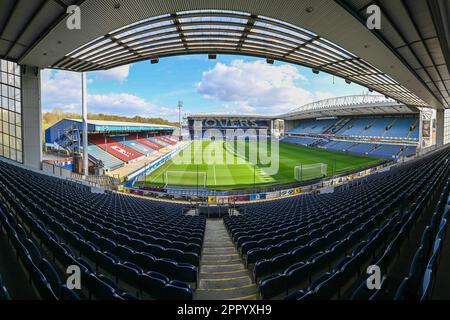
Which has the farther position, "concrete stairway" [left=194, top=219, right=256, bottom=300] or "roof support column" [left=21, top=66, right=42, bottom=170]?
"roof support column" [left=21, top=66, right=42, bottom=170]

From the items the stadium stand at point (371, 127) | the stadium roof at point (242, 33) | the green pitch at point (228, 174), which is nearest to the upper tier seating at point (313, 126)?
the stadium stand at point (371, 127)

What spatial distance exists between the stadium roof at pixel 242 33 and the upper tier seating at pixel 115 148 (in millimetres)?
20063

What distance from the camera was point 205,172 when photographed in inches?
1352

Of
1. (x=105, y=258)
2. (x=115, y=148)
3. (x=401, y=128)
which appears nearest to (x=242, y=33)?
(x=105, y=258)

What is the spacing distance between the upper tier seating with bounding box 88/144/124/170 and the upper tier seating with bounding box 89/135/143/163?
146cm

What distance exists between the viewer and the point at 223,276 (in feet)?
16.9

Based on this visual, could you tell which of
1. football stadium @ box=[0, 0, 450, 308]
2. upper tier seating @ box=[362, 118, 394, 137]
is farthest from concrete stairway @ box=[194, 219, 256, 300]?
upper tier seating @ box=[362, 118, 394, 137]

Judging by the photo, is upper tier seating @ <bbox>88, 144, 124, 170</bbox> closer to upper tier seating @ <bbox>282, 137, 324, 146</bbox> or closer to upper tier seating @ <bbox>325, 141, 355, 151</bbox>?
upper tier seating @ <bbox>325, 141, 355, 151</bbox>

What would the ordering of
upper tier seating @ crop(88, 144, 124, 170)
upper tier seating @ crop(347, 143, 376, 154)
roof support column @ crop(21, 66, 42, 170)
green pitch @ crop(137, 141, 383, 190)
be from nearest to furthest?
roof support column @ crop(21, 66, 42, 170)
green pitch @ crop(137, 141, 383, 190)
upper tier seating @ crop(88, 144, 124, 170)
upper tier seating @ crop(347, 143, 376, 154)

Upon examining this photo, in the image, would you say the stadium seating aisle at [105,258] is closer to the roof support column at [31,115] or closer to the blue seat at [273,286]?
the blue seat at [273,286]

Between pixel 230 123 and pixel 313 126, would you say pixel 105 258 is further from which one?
pixel 230 123

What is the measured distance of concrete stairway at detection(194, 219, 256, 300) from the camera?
14.0 ft
